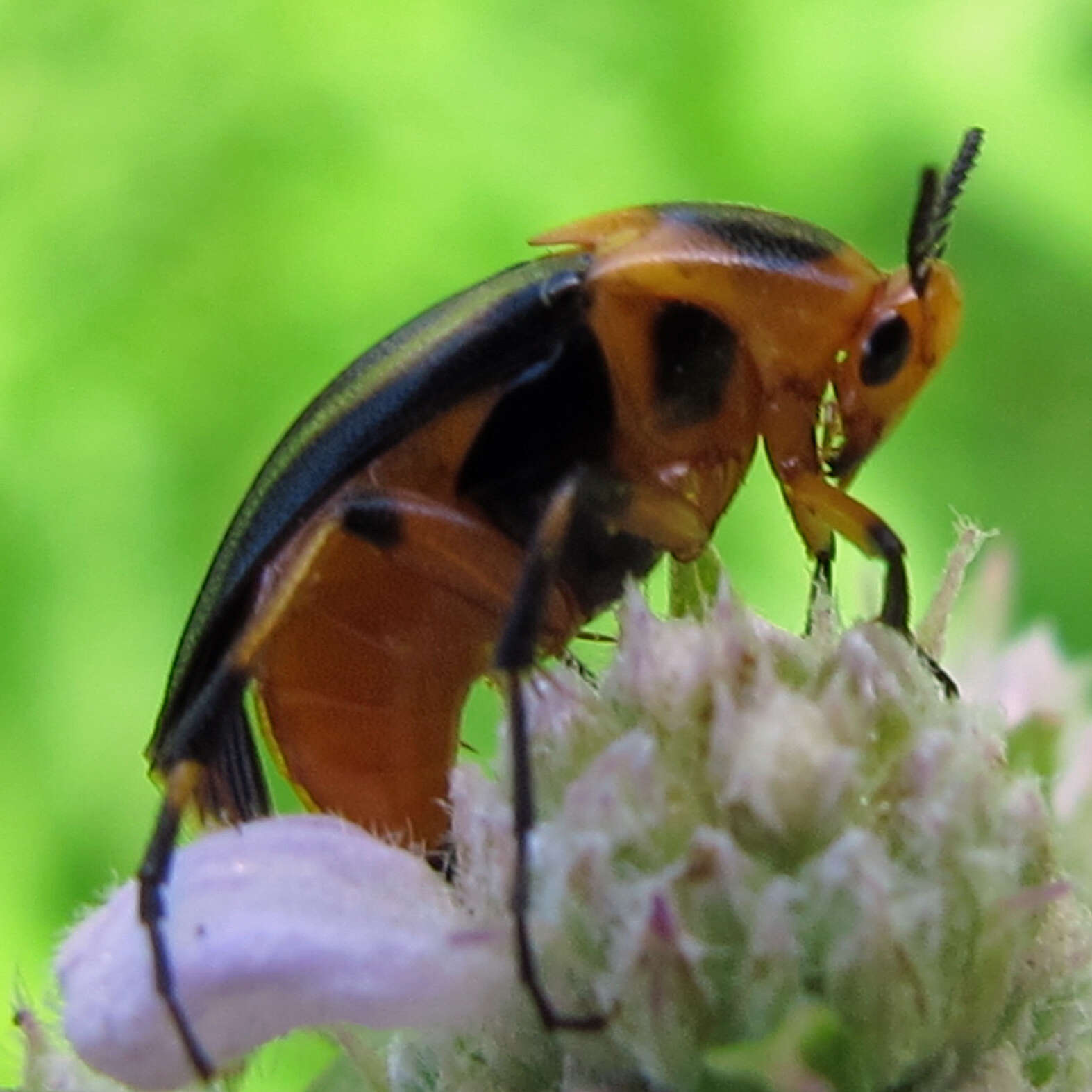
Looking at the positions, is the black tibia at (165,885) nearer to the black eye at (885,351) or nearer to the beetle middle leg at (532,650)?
the beetle middle leg at (532,650)

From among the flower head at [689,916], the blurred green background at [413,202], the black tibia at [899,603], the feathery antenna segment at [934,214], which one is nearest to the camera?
the flower head at [689,916]

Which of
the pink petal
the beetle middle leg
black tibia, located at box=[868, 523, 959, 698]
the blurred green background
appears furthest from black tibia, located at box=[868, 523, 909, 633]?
the blurred green background

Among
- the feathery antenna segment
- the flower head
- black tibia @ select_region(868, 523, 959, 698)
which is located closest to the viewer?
the flower head

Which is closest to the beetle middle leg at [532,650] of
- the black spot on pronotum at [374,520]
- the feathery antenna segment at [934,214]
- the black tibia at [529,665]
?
the black tibia at [529,665]

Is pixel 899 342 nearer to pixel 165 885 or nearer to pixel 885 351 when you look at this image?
pixel 885 351

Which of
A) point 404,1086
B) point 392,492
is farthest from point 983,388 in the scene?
point 404,1086

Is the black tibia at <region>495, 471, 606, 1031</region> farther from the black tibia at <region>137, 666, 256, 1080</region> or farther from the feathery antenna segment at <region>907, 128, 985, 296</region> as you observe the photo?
the feathery antenna segment at <region>907, 128, 985, 296</region>

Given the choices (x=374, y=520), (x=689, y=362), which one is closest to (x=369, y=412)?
(x=374, y=520)
